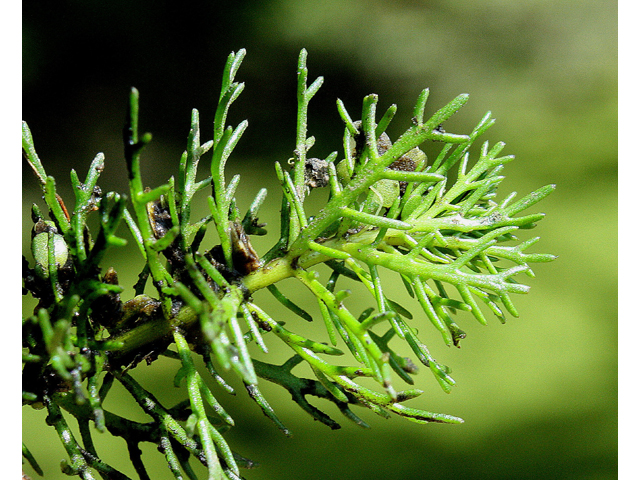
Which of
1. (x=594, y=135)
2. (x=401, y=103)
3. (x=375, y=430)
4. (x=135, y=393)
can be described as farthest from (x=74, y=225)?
(x=594, y=135)

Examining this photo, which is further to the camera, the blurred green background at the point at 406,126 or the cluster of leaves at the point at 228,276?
the blurred green background at the point at 406,126

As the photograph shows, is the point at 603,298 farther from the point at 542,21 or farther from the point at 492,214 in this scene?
the point at 492,214

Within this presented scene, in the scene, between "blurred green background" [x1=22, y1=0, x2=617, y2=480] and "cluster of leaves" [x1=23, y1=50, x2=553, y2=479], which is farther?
"blurred green background" [x1=22, y1=0, x2=617, y2=480]

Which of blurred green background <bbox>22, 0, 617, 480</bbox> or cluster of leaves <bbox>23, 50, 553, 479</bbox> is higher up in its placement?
blurred green background <bbox>22, 0, 617, 480</bbox>

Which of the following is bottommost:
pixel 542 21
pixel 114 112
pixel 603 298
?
pixel 603 298

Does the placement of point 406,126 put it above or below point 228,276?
above

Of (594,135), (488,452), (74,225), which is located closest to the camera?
(74,225)

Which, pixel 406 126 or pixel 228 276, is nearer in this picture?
pixel 228 276

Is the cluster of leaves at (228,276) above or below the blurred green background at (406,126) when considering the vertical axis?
below
